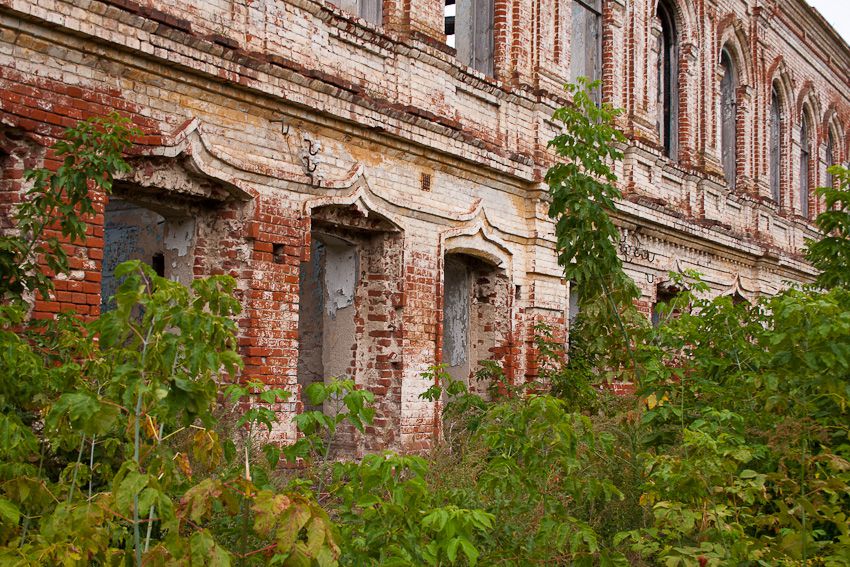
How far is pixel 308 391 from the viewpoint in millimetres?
3840

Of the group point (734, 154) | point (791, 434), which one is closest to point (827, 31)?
point (734, 154)

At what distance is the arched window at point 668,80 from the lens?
49.2ft

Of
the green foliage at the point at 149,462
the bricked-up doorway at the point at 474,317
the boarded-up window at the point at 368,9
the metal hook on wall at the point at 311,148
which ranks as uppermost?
the boarded-up window at the point at 368,9

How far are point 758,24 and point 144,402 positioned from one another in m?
16.9

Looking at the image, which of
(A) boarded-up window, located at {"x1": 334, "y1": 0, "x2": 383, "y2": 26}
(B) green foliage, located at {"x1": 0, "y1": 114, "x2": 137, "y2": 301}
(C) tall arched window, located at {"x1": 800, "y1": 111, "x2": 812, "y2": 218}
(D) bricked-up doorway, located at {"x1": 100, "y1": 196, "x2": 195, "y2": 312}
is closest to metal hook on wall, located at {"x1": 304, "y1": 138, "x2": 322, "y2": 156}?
(D) bricked-up doorway, located at {"x1": 100, "y1": 196, "x2": 195, "y2": 312}

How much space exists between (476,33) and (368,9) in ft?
6.24

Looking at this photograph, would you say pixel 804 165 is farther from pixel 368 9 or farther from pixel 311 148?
pixel 311 148

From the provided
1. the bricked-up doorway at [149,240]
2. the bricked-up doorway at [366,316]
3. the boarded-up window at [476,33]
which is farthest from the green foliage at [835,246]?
the bricked-up doorway at [149,240]

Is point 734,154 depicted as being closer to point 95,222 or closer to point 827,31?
point 827,31

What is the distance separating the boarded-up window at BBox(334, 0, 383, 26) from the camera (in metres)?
8.83

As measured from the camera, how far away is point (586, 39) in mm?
12773

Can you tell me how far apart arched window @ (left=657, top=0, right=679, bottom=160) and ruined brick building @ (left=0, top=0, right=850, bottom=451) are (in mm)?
1337

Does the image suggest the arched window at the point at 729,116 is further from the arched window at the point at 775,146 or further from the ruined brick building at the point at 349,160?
the ruined brick building at the point at 349,160

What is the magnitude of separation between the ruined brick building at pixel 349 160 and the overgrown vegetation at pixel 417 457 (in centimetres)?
90
